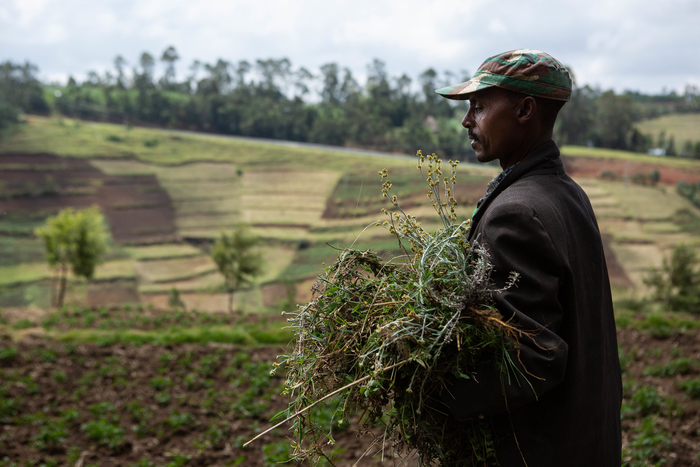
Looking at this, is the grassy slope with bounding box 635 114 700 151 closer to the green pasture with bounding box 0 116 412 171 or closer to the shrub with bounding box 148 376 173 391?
the green pasture with bounding box 0 116 412 171

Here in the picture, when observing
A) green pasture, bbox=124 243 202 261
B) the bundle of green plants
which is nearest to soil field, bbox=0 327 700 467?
the bundle of green plants

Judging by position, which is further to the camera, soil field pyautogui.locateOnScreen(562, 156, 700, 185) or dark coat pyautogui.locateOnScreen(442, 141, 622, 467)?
soil field pyautogui.locateOnScreen(562, 156, 700, 185)

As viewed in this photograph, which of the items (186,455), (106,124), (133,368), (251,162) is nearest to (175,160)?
(251,162)

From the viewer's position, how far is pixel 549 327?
141 cm

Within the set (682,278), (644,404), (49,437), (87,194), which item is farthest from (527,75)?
(87,194)

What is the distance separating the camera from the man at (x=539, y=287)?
1.35 metres

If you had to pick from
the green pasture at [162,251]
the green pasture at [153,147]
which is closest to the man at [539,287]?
the green pasture at [162,251]

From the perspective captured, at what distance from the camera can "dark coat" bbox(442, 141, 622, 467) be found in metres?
1.34

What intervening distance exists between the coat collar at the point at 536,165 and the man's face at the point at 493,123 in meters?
0.07

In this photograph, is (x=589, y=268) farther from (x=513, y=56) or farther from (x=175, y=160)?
(x=175, y=160)

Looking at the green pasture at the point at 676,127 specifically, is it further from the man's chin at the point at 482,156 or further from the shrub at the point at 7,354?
the man's chin at the point at 482,156

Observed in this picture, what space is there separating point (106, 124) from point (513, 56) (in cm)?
5486

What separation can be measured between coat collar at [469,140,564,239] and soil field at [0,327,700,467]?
7.51 ft

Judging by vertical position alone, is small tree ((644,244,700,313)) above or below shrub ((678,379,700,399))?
below
